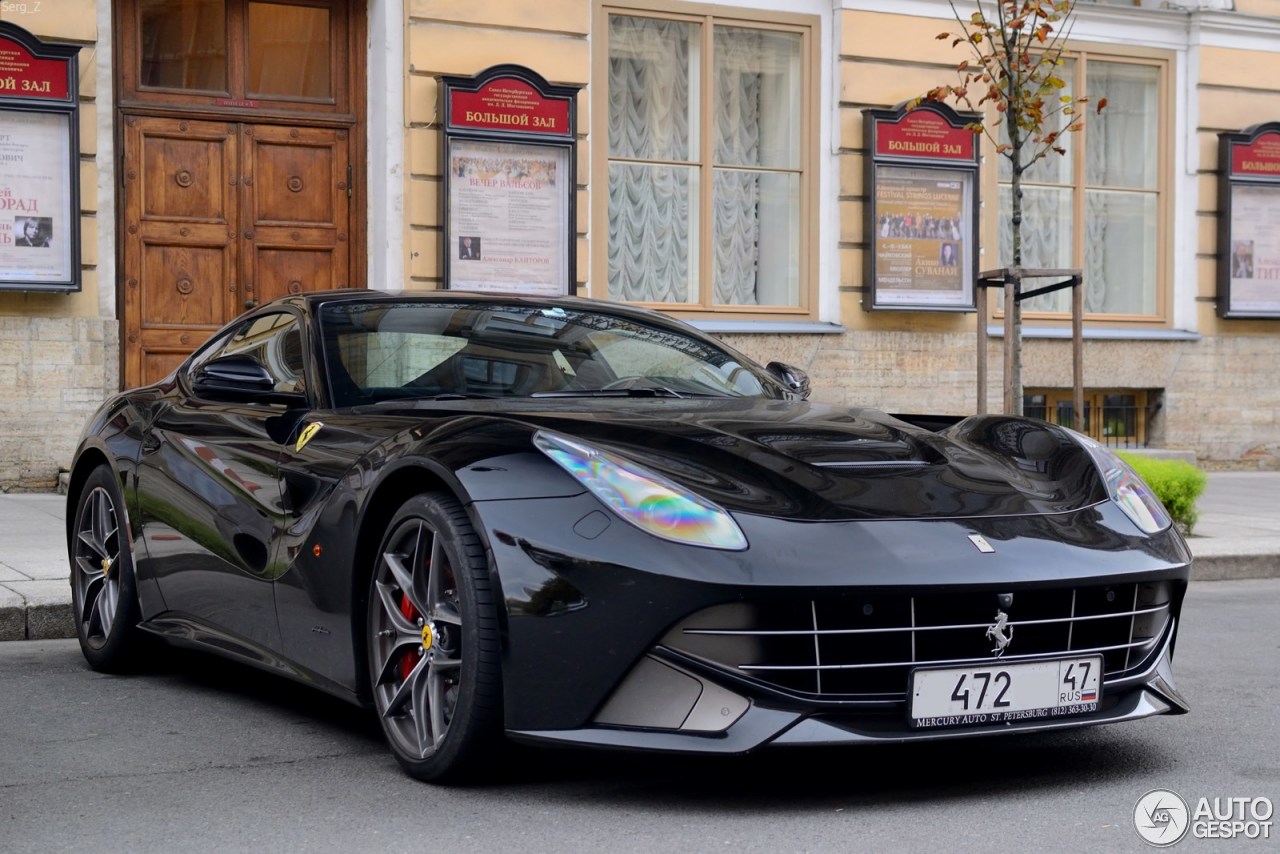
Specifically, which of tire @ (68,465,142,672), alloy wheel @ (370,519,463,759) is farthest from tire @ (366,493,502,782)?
tire @ (68,465,142,672)

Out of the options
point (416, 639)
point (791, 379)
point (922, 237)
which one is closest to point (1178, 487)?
point (922, 237)

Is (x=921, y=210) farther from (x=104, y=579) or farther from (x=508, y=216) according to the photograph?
(x=104, y=579)

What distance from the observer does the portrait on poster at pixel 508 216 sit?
12672mm

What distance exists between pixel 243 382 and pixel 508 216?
813 centimetres

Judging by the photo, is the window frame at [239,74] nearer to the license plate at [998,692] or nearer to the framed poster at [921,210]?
the framed poster at [921,210]

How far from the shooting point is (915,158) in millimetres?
14242

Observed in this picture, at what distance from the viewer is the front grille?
→ 11.9 ft

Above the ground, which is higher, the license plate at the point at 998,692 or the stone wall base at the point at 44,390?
the stone wall base at the point at 44,390

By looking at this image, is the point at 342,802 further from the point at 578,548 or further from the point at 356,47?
the point at 356,47

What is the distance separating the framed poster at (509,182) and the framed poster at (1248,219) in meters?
6.17

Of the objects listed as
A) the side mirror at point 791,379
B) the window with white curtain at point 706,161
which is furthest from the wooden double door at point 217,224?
the side mirror at point 791,379

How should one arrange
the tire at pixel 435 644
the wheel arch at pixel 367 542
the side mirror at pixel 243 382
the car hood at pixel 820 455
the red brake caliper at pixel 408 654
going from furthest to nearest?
the side mirror at pixel 243 382
the wheel arch at pixel 367 542
the red brake caliper at pixel 408 654
the car hood at pixel 820 455
the tire at pixel 435 644

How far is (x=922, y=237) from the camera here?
564 inches

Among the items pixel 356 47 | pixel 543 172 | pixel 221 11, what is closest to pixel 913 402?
pixel 543 172
